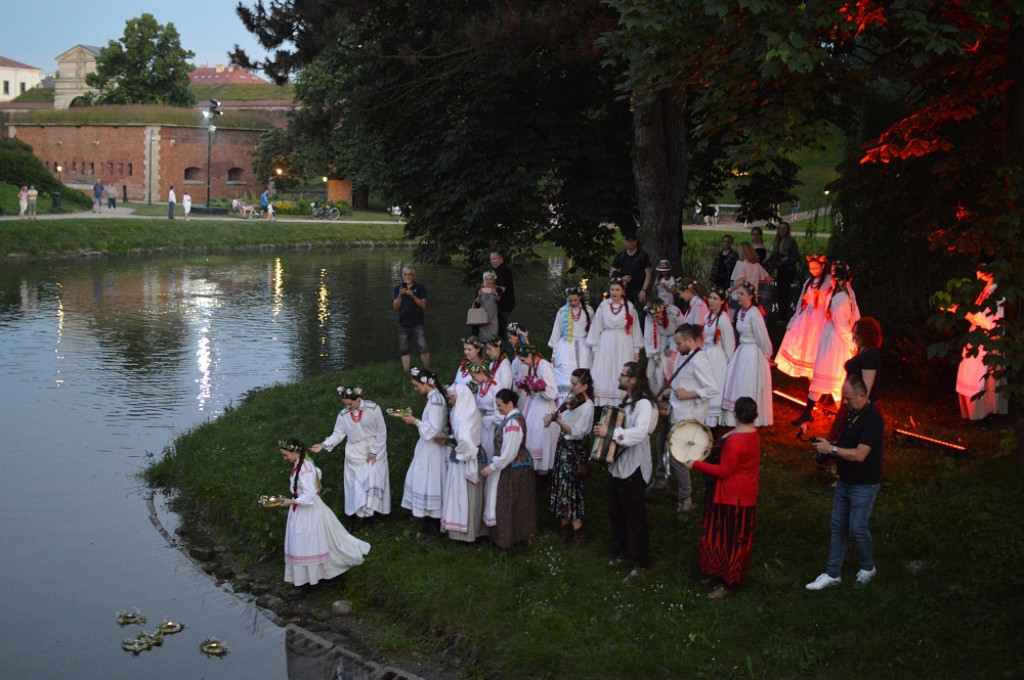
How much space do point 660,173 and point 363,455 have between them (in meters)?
8.44

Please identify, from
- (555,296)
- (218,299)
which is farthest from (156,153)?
(555,296)

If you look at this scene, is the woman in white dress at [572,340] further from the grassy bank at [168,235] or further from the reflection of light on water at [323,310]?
the grassy bank at [168,235]

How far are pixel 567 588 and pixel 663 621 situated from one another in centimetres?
108

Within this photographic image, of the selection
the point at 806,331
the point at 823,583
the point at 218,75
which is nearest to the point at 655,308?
the point at 806,331

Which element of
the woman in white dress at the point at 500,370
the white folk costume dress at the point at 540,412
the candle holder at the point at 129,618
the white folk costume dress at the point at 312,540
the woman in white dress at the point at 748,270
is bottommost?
the candle holder at the point at 129,618

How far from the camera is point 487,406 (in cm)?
1071

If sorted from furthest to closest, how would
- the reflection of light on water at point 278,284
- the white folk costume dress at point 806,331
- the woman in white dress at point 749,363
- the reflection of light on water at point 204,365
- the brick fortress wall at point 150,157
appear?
the brick fortress wall at point 150,157, the reflection of light on water at point 278,284, the reflection of light on water at point 204,365, the white folk costume dress at point 806,331, the woman in white dress at point 749,363

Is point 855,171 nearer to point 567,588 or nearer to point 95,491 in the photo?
point 567,588

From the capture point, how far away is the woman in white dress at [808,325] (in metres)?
13.1

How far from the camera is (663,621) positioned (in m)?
8.66

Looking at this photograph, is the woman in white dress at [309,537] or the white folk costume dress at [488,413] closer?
the woman in white dress at [309,537]

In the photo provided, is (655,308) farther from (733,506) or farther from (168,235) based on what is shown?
(168,235)

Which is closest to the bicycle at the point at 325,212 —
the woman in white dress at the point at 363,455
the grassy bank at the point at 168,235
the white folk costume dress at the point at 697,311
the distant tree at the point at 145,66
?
the grassy bank at the point at 168,235

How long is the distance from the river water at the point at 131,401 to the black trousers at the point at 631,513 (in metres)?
3.18
